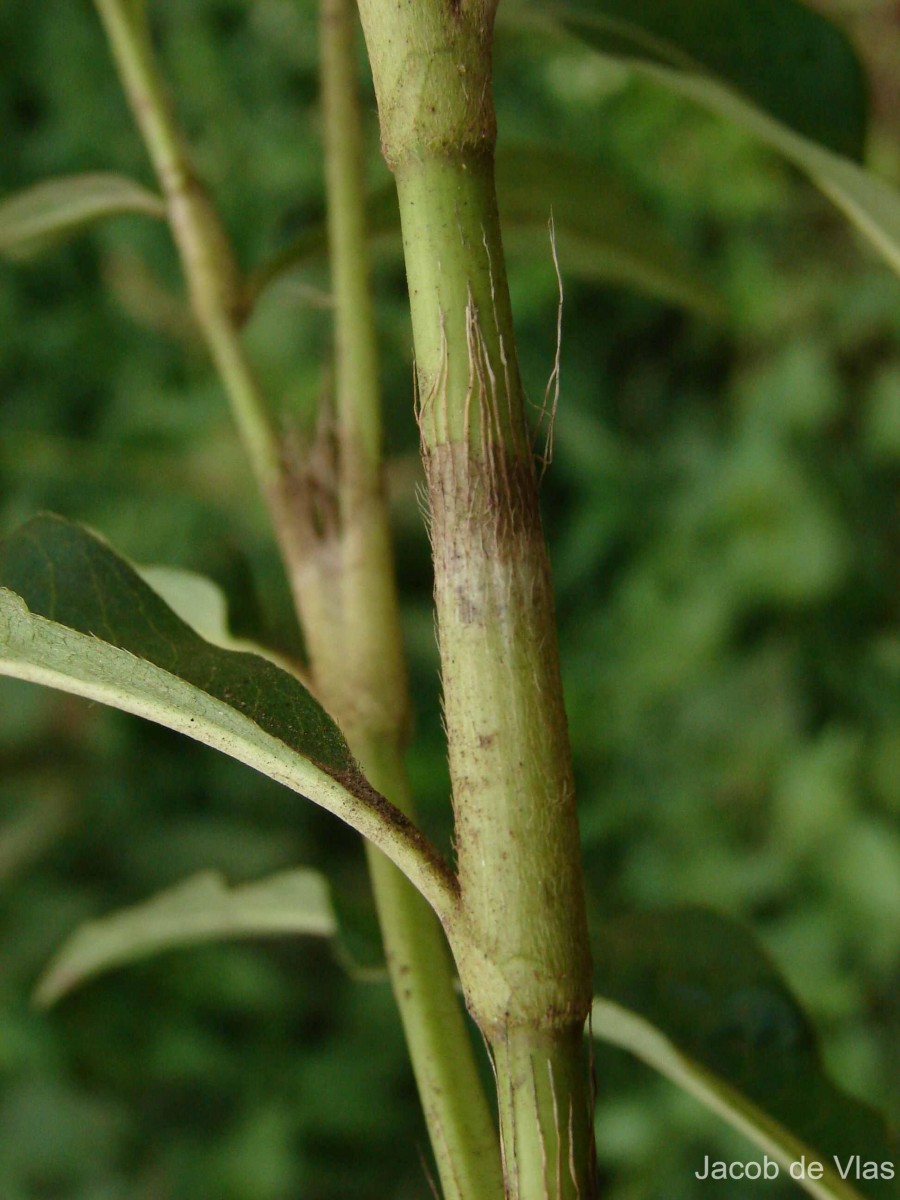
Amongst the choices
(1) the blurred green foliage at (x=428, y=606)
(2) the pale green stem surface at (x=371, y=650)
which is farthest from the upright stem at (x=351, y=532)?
(1) the blurred green foliage at (x=428, y=606)

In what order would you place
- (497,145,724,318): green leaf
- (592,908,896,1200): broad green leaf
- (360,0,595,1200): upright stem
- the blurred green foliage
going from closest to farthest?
1. (360,0,595,1200): upright stem
2. (592,908,896,1200): broad green leaf
3. (497,145,724,318): green leaf
4. the blurred green foliage

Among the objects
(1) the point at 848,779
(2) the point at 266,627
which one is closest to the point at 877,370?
(1) the point at 848,779

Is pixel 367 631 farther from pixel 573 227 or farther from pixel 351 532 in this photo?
pixel 573 227

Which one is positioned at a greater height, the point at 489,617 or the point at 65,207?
the point at 65,207

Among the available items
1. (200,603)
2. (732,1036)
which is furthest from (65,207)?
(732,1036)

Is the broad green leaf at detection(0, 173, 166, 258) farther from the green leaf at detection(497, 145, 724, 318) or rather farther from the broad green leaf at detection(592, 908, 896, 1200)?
the broad green leaf at detection(592, 908, 896, 1200)

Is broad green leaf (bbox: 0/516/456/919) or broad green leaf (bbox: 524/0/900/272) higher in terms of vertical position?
broad green leaf (bbox: 524/0/900/272)

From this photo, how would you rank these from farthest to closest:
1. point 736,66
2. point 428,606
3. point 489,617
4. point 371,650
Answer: point 428,606 < point 736,66 < point 371,650 < point 489,617

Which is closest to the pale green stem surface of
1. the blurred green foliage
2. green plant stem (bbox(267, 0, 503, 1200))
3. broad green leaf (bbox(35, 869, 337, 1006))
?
green plant stem (bbox(267, 0, 503, 1200))
